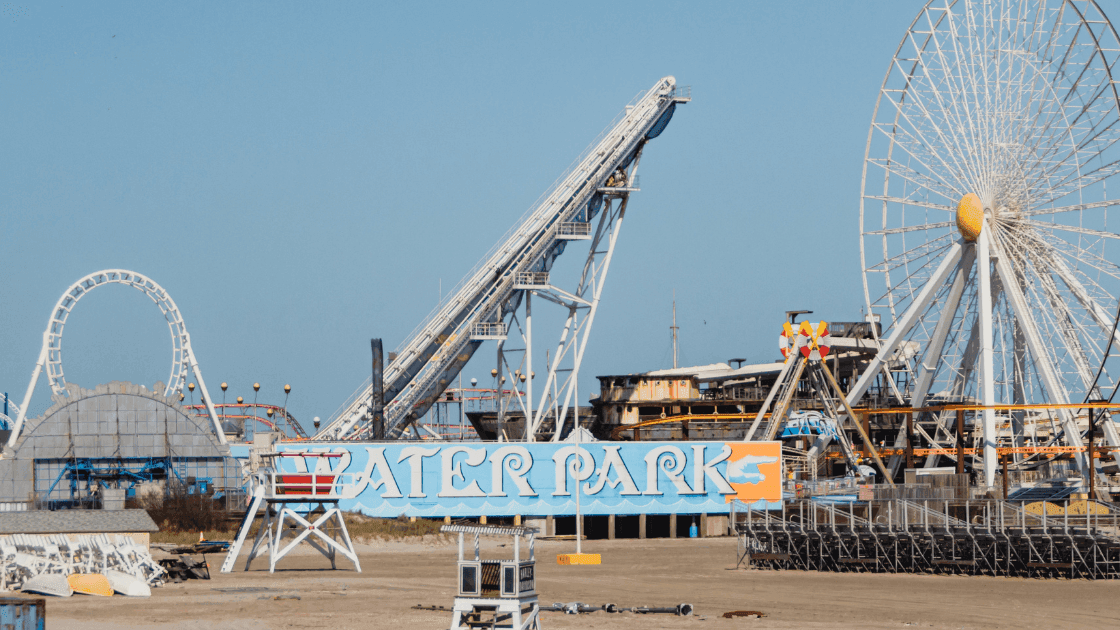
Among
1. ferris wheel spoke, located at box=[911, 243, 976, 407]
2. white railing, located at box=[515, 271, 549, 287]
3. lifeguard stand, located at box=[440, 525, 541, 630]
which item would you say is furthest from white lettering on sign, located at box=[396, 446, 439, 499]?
lifeguard stand, located at box=[440, 525, 541, 630]

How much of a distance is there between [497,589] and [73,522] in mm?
21617

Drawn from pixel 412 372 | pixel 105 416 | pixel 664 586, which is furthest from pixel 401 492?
pixel 664 586

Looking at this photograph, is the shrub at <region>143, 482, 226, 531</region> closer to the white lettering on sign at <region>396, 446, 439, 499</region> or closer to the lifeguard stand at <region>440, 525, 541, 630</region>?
the white lettering on sign at <region>396, 446, 439, 499</region>

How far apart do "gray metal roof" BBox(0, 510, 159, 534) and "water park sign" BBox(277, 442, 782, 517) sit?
12340 mm

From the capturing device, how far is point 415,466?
58250 millimetres

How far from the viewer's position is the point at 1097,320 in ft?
192

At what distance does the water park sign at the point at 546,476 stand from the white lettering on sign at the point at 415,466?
0.04m

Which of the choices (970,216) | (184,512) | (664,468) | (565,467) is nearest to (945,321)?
(970,216)

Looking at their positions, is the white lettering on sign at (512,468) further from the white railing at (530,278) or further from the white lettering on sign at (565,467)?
the white railing at (530,278)

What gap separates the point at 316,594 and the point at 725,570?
1409cm

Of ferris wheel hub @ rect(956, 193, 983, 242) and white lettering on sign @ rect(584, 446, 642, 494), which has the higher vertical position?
ferris wheel hub @ rect(956, 193, 983, 242)

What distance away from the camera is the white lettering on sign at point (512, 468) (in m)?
59.0

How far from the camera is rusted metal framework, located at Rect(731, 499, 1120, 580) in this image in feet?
128

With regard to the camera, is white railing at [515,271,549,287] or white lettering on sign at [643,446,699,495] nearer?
white lettering on sign at [643,446,699,495]
